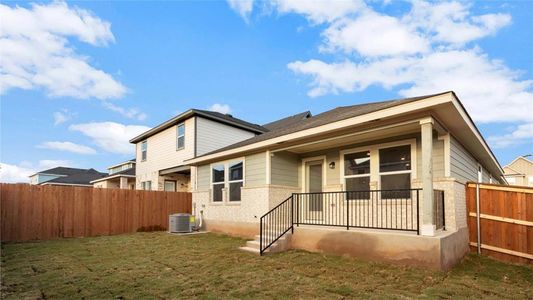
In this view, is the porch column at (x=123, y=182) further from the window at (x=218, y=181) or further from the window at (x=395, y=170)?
the window at (x=395, y=170)

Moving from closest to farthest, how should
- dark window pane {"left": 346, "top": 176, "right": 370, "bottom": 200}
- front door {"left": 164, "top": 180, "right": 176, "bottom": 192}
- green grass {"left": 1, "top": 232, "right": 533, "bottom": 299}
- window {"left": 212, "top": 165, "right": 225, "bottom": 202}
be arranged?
green grass {"left": 1, "top": 232, "right": 533, "bottom": 299}
dark window pane {"left": 346, "top": 176, "right": 370, "bottom": 200}
window {"left": 212, "top": 165, "right": 225, "bottom": 202}
front door {"left": 164, "top": 180, "right": 176, "bottom": 192}

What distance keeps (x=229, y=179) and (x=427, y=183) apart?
700 centimetres

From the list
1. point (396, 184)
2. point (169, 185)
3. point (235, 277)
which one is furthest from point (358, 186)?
point (169, 185)

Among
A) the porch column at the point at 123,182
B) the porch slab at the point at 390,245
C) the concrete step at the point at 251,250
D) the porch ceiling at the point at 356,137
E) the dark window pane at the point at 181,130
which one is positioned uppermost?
the dark window pane at the point at 181,130

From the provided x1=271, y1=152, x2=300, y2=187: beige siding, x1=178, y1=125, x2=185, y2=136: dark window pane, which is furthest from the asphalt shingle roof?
x1=178, y1=125, x2=185, y2=136: dark window pane

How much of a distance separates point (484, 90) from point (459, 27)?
21.5ft

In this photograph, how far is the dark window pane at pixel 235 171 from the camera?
36.6 feet

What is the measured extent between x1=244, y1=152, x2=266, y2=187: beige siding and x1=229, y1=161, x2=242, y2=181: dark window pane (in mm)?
423

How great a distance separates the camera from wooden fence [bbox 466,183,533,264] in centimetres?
693

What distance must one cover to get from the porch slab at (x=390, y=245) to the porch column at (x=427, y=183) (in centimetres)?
20

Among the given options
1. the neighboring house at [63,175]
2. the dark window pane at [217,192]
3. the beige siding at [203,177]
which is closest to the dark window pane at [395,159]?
the dark window pane at [217,192]

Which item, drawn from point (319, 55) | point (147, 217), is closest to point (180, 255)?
point (147, 217)

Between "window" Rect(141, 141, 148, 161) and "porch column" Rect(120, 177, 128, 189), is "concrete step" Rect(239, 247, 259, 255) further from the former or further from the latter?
"porch column" Rect(120, 177, 128, 189)

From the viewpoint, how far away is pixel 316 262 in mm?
6500
